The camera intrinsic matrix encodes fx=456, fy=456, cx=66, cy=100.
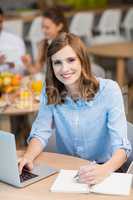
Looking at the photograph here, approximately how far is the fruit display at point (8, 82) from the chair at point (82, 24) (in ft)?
12.3

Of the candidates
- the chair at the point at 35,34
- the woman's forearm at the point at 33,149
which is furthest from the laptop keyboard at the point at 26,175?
the chair at the point at 35,34

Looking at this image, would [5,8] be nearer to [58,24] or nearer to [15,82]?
[58,24]

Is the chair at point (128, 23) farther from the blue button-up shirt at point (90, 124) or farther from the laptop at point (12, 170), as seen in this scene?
the laptop at point (12, 170)

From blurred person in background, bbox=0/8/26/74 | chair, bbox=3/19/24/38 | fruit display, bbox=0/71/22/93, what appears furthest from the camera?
chair, bbox=3/19/24/38

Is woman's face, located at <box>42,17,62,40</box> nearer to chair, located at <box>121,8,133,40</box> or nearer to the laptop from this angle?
the laptop

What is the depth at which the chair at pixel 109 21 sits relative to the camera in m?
7.00

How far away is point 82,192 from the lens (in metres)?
1.63

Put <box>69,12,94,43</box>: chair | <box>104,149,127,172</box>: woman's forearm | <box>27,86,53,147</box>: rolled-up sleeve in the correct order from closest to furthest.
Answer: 1. <box>104,149,127,172</box>: woman's forearm
2. <box>27,86,53,147</box>: rolled-up sleeve
3. <box>69,12,94,43</box>: chair

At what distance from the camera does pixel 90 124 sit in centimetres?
212

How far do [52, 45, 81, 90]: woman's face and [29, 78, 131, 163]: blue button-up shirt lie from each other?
0.12m

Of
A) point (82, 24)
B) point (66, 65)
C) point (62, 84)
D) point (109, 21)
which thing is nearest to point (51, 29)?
point (62, 84)

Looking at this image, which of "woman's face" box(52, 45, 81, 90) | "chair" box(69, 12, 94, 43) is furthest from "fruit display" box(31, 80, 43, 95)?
"chair" box(69, 12, 94, 43)

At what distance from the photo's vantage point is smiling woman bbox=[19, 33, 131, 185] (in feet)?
6.58

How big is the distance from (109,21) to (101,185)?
564 centimetres
